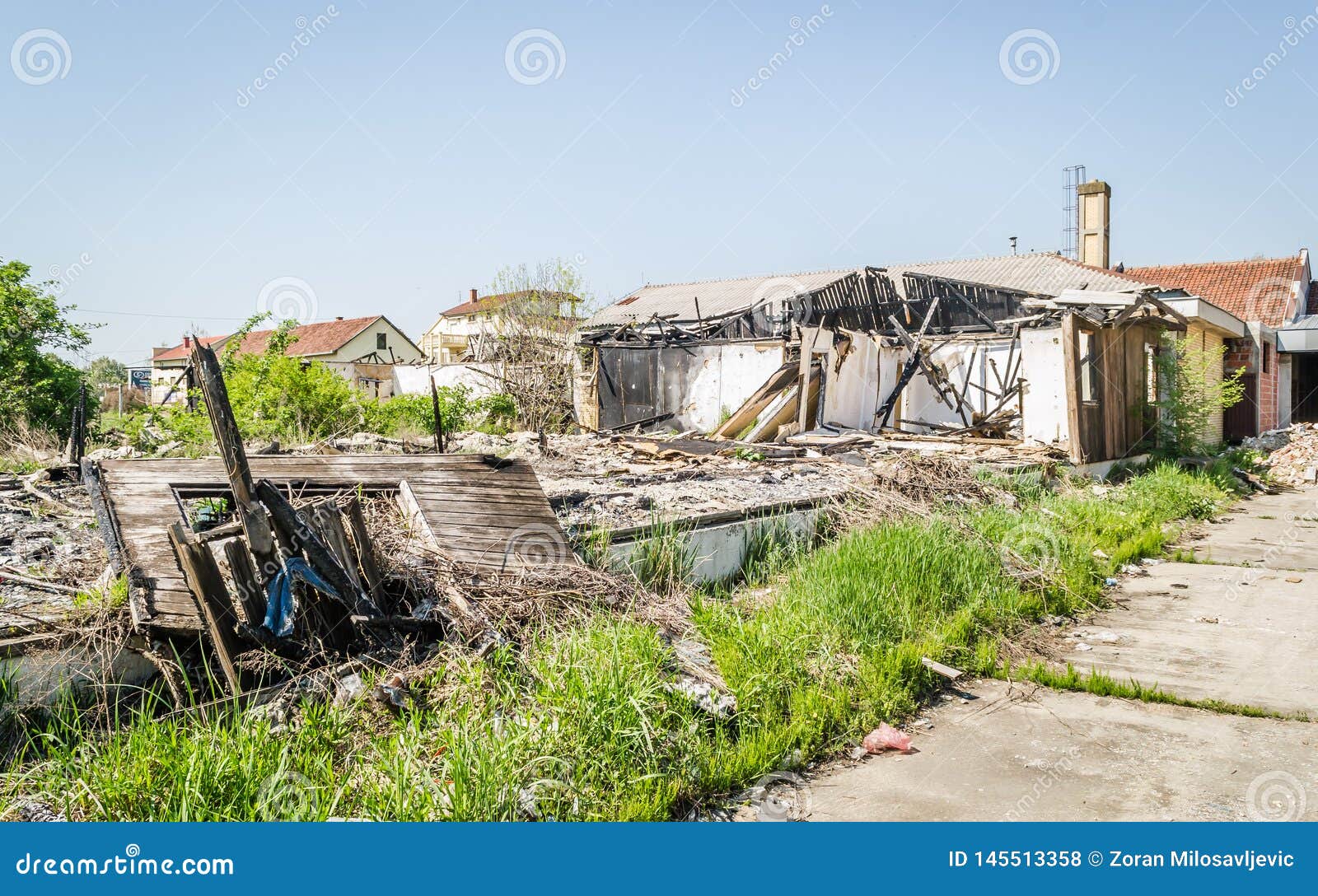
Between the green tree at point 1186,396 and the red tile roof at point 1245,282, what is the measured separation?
10.2 meters

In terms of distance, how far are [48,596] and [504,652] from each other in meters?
2.57

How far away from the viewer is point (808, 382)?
562 inches

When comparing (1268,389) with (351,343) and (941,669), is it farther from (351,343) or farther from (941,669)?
(351,343)

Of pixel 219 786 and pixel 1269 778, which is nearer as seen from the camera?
pixel 219 786

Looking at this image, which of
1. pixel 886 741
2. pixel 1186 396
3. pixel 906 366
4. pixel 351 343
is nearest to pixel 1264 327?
pixel 1186 396

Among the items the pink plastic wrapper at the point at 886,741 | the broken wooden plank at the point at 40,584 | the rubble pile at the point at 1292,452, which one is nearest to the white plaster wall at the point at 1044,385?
the rubble pile at the point at 1292,452

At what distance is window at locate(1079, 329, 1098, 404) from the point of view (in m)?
12.2

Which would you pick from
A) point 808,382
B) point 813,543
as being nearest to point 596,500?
point 813,543

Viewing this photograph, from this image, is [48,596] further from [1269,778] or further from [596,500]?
[1269,778]

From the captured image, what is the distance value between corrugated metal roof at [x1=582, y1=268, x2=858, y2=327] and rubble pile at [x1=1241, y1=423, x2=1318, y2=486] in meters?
11.1

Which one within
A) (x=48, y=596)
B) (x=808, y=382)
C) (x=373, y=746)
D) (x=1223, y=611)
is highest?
(x=808, y=382)

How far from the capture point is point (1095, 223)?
76.9 ft

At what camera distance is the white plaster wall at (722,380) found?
16.1 meters

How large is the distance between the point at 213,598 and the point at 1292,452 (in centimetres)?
1913
